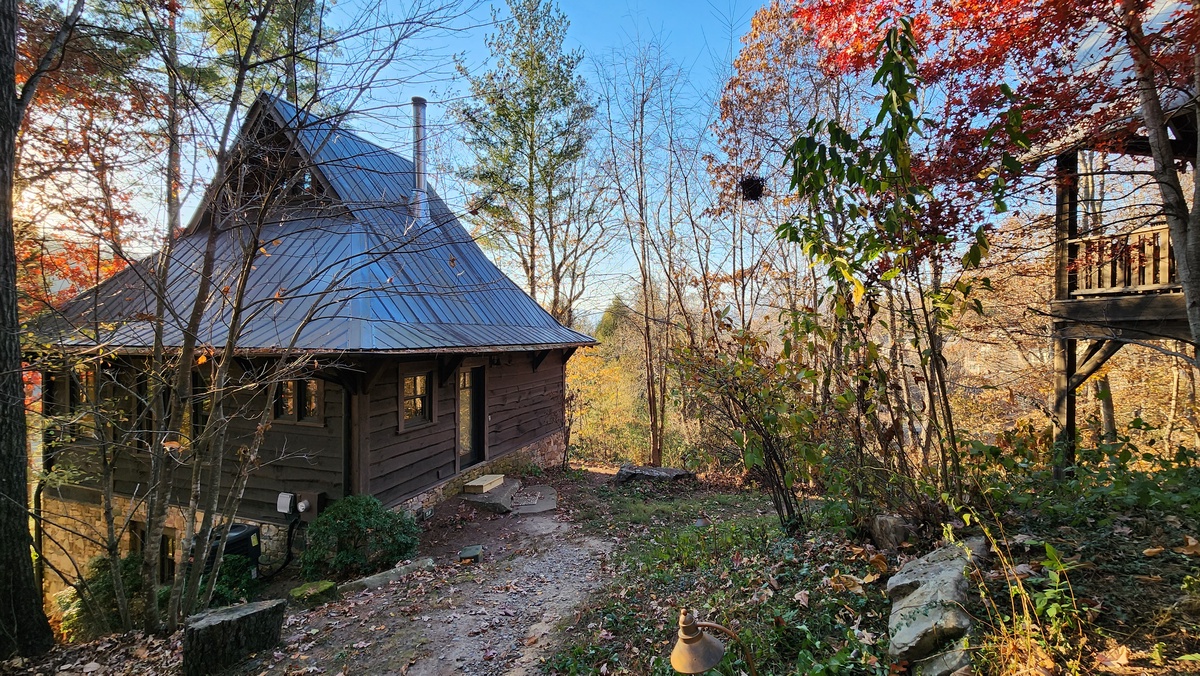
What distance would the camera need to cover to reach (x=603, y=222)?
619 inches

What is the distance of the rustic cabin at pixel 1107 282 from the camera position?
5.19 meters

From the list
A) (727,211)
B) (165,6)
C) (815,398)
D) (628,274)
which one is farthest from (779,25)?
(165,6)

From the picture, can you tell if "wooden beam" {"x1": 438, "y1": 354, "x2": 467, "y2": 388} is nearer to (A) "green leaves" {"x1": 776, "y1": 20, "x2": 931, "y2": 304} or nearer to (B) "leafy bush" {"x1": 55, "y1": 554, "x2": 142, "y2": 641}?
(B) "leafy bush" {"x1": 55, "y1": 554, "x2": 142, "y2": 641}

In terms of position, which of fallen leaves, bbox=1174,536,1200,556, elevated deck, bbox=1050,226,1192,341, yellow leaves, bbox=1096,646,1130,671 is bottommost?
yellow leaves, bbox=1096,646,1130,671

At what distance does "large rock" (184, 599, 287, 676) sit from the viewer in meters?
3.71

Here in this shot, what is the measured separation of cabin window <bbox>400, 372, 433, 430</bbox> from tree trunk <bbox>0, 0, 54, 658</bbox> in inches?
146

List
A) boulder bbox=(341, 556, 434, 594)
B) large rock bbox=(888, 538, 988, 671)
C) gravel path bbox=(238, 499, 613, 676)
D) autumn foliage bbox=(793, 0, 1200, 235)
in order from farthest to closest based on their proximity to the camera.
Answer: boulder bbox=(341, 556, 434, 594) < gravel path bbox=(238, 499, 613, 676) < autumn foliage bbox=(793, 0, 1200, 235) < large rock bbox=(888, 538, 988, 671)

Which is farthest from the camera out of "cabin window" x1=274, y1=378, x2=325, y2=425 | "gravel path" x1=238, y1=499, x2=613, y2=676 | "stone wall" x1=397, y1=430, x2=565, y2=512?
"stone wall" x1=397, y1=430, x2=565, y2=512

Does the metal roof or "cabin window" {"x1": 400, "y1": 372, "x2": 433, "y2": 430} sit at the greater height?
the metal roof

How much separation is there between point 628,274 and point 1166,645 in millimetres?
12873

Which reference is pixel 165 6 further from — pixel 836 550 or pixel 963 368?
pixel 963 368

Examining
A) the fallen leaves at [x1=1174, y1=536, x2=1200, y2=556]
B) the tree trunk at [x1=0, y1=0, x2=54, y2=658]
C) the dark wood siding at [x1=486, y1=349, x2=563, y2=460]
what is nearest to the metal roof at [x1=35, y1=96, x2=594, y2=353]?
the tree trunk at [x1=0, y1=0, x2=54, y2=658]

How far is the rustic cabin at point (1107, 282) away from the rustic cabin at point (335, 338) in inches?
265

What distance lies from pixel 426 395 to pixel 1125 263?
9.30 meters
